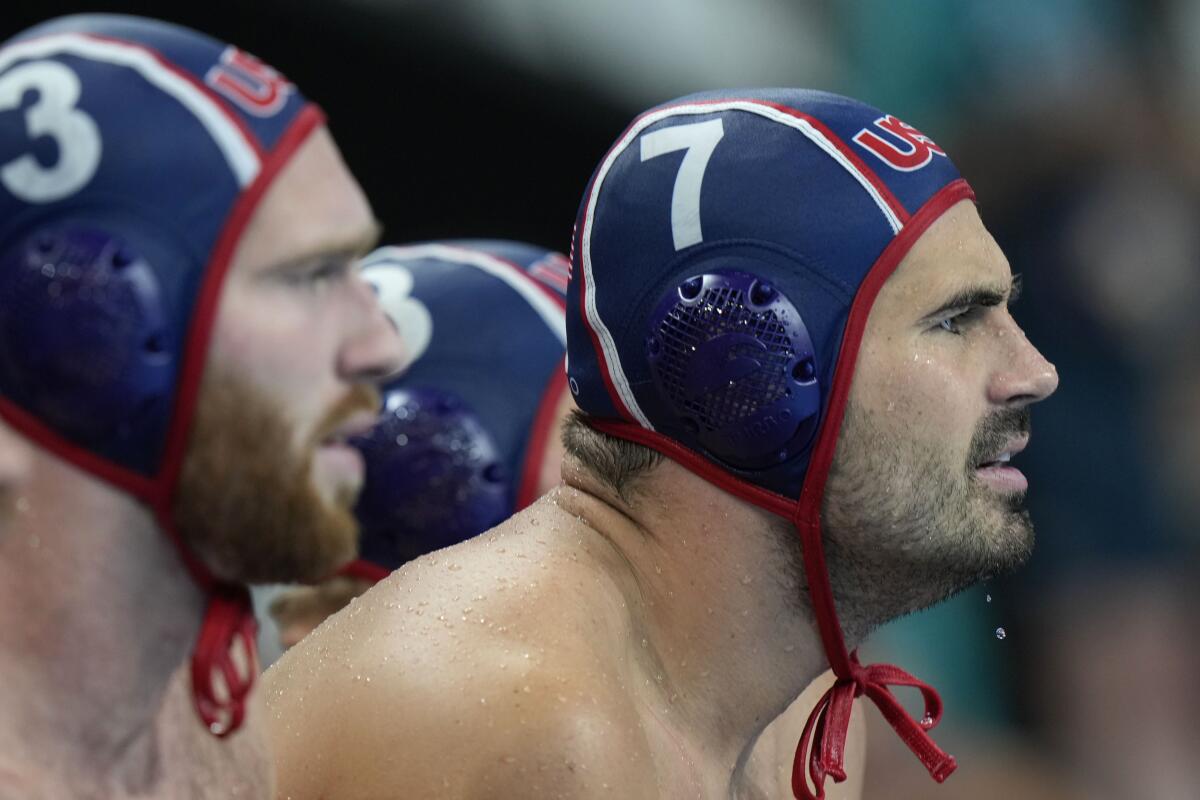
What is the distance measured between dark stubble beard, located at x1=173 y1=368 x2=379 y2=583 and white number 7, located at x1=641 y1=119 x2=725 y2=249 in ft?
3.10

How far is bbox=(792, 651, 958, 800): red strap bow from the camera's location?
298 centimetres

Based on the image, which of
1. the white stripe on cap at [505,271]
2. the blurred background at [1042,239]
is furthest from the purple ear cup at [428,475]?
the blurred background at [1042,239]

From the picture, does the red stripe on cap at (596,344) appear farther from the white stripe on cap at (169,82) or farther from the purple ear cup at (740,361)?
the white stripe on cap at (169,82)

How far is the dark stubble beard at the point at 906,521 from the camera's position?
113 inches

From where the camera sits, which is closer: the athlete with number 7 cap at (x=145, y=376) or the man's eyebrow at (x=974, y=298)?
the athlete with number 7 cap at (x=145, y=376)

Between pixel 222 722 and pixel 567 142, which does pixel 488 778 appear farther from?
pixel 567 142

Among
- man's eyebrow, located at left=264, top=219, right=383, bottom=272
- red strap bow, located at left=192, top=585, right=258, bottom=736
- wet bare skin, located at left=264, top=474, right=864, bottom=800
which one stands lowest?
wet bare skin, located at left=264, top=474, right=864, bottom=800

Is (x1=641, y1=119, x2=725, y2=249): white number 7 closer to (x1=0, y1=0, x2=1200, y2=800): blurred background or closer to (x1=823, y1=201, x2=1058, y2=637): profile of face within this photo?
(x1=823, y1=201, x2=1058, y2=637): profile of face

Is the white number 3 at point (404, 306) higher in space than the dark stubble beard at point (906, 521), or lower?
lower

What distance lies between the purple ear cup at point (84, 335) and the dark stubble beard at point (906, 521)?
1.31 metres

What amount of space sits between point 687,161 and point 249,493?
1142 mm

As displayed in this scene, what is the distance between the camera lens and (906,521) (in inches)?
114

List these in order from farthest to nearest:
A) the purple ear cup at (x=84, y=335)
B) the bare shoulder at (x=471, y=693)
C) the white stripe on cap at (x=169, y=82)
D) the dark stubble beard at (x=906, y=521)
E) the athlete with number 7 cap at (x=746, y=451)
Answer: the dark stubble beard at (x=906, y=521) → the athlete with number 7 cap at (x=746, y=451) → the bare shoulder at (x=471, y=693) → the white stripe on cap at (x=169, y=82) → the purple ear cup at (x=84, y=335)

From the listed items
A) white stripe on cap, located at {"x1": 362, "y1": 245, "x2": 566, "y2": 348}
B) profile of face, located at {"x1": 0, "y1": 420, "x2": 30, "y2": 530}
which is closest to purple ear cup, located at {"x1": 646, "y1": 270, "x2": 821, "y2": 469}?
white stripe on cap, located at {"x1": 362, "y1": 245, "x2": 566, "y2": 348}
